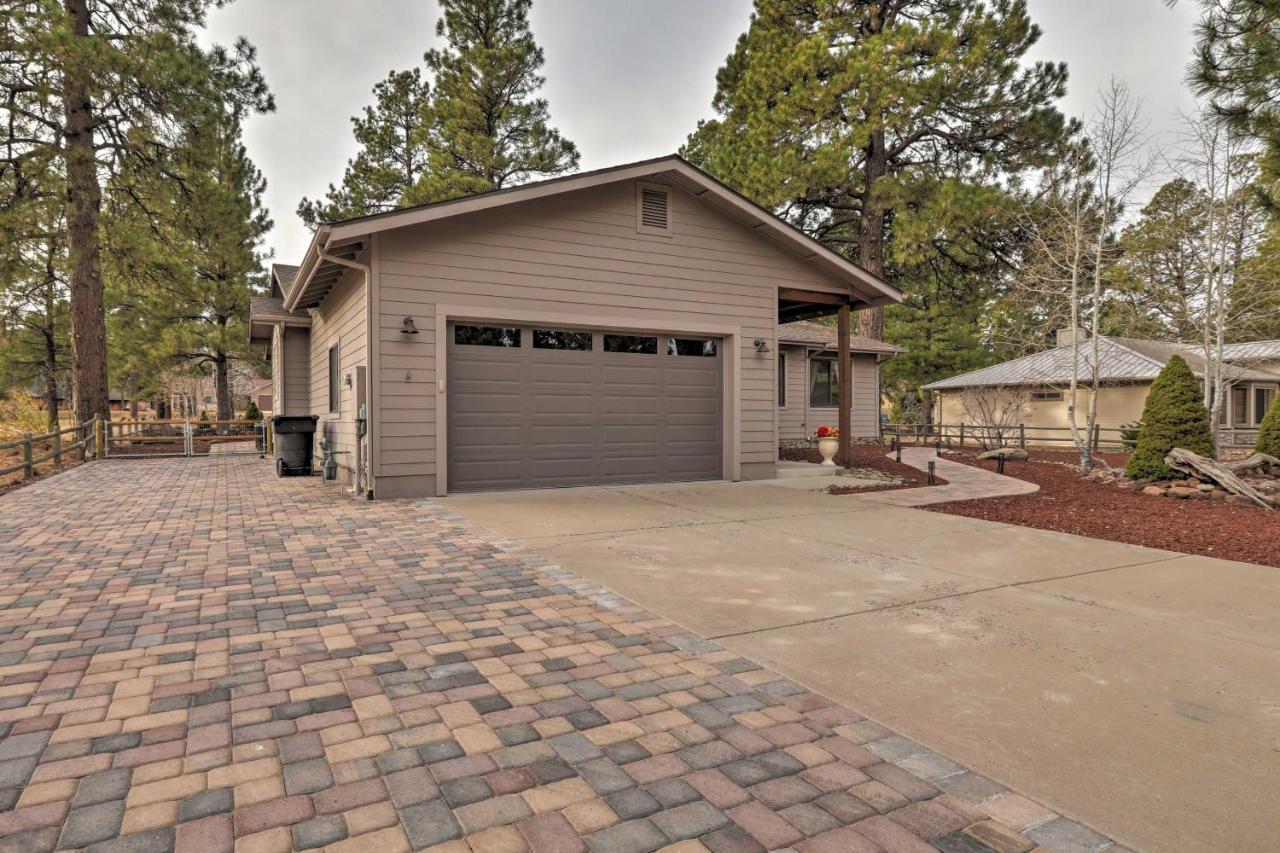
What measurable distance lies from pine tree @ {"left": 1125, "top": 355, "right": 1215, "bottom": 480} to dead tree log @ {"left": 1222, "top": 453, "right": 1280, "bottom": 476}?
0.34 m

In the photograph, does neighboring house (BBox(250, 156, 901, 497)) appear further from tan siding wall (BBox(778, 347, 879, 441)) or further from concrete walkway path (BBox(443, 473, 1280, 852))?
tan siding wall (BBox(778, 347, 879, 441))

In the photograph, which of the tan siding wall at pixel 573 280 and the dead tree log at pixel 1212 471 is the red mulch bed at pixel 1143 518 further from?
the tan siding wall at pixel 573 280

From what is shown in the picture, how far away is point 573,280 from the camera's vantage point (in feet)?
29.2

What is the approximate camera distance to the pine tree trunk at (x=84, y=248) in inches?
507

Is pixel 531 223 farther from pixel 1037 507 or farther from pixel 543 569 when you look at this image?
pixel 1037 507

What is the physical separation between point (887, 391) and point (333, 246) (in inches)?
1354

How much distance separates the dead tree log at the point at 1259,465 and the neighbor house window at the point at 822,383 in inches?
381

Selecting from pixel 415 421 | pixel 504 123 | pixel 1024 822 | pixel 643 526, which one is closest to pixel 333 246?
pixel 415 421

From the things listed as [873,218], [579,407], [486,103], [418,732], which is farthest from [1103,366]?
[418,732]

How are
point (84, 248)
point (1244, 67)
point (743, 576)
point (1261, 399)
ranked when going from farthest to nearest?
point (1261, 399), point (84, 248), point (1244, 67), point (743, 576)

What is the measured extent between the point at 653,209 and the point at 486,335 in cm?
289

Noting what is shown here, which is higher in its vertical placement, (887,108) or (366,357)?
(887,108)

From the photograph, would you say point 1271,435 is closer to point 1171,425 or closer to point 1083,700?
point 1171,425

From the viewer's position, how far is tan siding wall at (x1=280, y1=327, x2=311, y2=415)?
44.4ft
